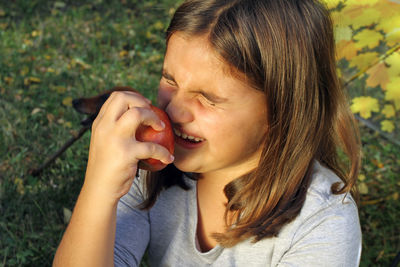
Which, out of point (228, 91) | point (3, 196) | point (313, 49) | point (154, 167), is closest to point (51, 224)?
point (3, 196)

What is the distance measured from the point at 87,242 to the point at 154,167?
0.96ft

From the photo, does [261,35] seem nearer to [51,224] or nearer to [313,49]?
[313,49]

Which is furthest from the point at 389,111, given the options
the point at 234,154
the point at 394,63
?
the point at 234,154

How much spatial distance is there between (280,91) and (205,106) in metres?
0.24

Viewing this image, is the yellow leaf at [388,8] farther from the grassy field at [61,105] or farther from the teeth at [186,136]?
the grassy field at [61,105]

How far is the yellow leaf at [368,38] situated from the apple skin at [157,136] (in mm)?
1086

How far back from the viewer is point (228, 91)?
128cm

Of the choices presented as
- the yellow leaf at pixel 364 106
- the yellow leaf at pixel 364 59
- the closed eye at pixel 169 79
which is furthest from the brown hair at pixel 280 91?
the yellow leaf at pixel 364 106

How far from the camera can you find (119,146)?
1192mm

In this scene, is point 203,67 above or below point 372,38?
above

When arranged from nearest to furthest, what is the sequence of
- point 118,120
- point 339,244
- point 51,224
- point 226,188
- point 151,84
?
point 118,120, point 339,244, point 226,188, point 51,224, point 151,84

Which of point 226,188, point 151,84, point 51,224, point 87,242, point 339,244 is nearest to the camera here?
point 87,242

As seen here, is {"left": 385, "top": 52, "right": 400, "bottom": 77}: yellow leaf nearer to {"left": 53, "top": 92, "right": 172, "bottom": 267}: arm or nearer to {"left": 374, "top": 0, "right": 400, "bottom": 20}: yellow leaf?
{"left": 374, "top": 0, "right": 400, "bottom": 20}: yellow leaf

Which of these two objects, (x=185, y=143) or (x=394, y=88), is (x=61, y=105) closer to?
(x=185, y=143)
